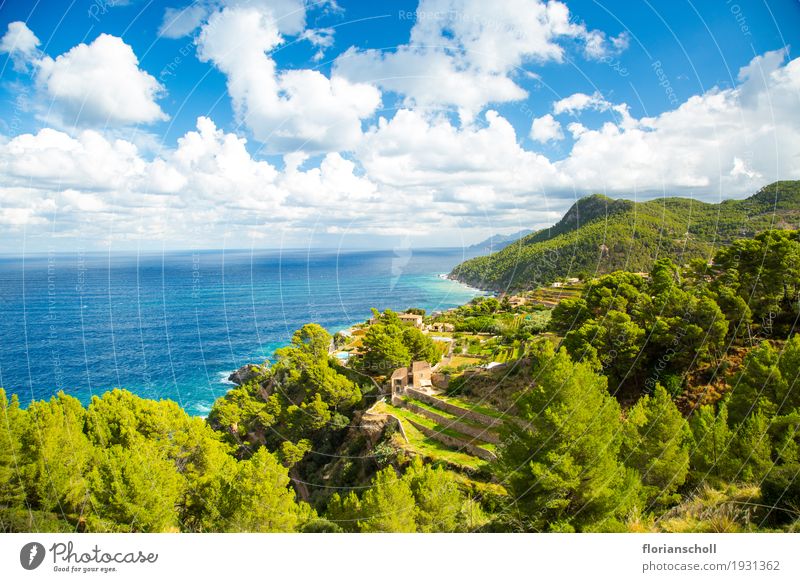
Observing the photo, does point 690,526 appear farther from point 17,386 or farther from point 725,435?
point 17,386

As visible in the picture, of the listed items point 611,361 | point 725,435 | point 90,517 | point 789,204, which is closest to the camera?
point 90,517

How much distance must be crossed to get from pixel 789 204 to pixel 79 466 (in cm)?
7120

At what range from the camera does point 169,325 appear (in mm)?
47500

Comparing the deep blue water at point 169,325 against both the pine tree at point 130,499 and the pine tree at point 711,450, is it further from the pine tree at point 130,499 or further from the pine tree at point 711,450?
the pine tree at point 711,450

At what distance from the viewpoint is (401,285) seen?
76188 mm

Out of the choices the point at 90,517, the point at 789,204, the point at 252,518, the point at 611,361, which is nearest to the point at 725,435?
the point at 611,361

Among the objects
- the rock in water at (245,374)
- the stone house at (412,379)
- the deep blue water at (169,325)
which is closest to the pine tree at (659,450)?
the stone house at (412,379)

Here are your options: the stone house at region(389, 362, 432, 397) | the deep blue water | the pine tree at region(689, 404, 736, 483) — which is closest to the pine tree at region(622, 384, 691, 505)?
the pine tree at region(689, 404, 736, 483)

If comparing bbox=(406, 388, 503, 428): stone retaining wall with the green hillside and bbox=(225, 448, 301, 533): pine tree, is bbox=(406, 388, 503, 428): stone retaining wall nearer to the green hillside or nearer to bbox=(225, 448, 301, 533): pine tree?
bbox=(225, 448, 301, 533): pine tree
